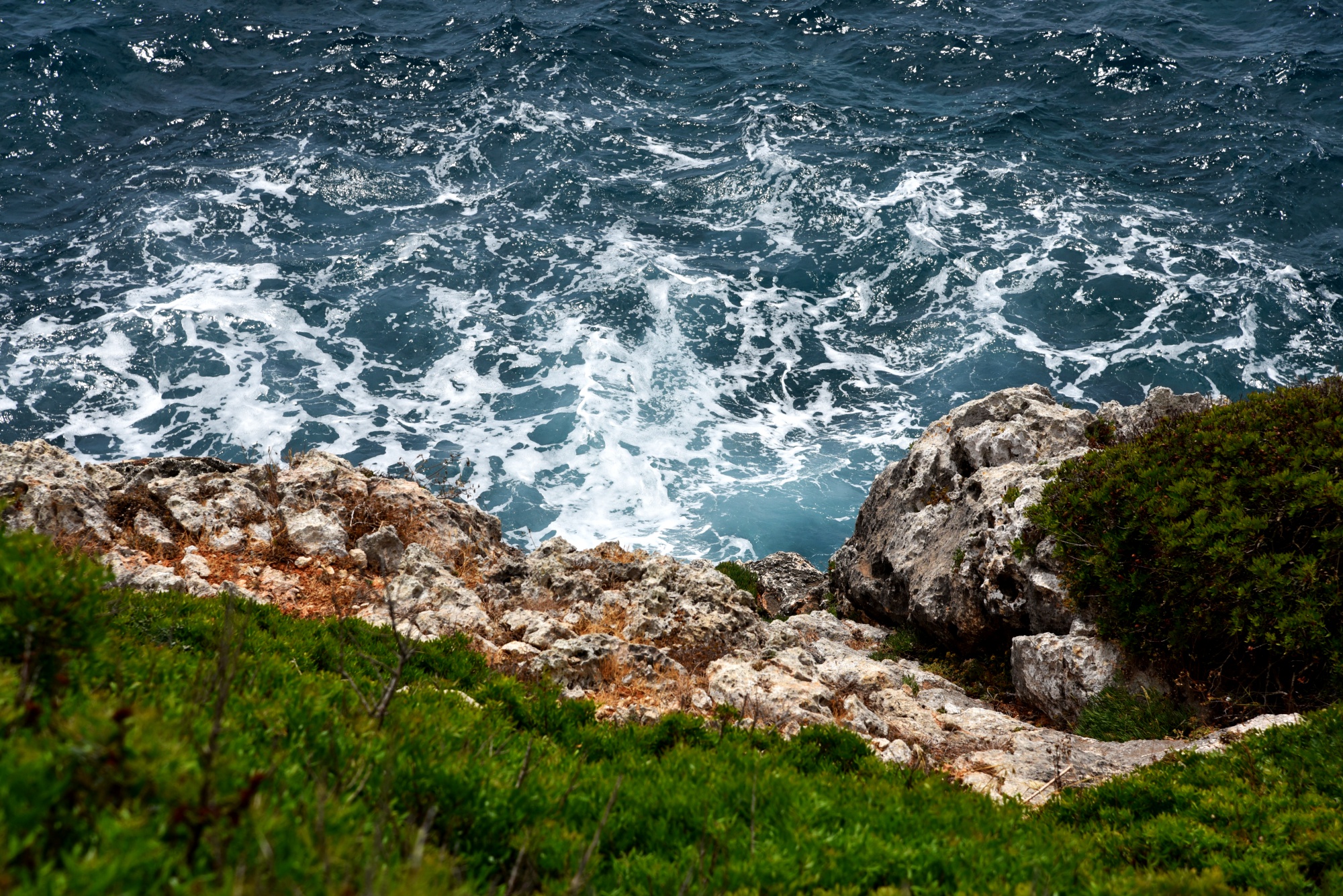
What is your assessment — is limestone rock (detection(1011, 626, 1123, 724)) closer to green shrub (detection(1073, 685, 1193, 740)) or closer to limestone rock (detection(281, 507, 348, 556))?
green shrub (detection(1073, 685, 1193, 740))

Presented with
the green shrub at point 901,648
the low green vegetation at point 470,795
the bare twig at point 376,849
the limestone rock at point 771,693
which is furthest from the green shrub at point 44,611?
the green shrub at point 901,648

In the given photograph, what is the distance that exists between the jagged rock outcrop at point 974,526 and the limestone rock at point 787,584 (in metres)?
0.69

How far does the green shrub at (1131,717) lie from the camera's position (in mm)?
9586

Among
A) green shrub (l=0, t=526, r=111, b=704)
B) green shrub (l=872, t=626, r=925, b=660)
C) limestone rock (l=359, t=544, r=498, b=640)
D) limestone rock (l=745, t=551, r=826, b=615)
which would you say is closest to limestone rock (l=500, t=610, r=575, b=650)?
limestone rock (l=359, t=544, r=498, b=640)

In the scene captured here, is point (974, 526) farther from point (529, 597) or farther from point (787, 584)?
point (529, 597)

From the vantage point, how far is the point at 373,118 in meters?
40.3

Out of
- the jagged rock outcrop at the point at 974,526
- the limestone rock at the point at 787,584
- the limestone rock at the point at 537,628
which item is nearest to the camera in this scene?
the limestone rock at the point at 537,628

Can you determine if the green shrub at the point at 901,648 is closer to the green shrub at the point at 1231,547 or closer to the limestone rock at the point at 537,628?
the green shrub at the point at 1231,547

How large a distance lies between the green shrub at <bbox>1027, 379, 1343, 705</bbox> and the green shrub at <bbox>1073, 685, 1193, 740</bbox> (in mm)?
586

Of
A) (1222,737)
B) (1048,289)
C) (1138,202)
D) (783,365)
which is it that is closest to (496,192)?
(783,365)

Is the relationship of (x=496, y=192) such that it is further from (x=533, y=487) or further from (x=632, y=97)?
(x=533, y=487)

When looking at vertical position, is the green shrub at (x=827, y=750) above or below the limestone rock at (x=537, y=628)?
above

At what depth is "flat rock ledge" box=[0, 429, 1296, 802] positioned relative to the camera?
357 inches

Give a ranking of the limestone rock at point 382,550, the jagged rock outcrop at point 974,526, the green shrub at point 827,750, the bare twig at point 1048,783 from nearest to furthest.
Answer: the green shrub at point 827,750 → the bare twig at point 1048,783 → the limestone rock at point 382,550 → the jagged rock outcrop at point 974,526
